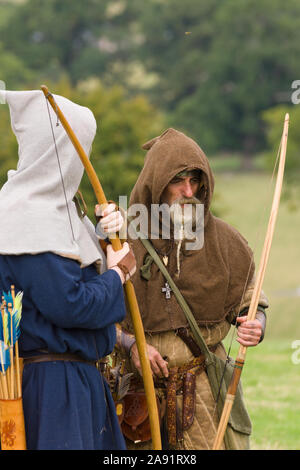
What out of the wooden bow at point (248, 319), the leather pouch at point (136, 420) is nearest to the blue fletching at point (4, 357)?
the wooden bow at point (248, 319)

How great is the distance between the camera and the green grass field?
7.97 m

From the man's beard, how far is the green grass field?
36 cm

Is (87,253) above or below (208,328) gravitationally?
above

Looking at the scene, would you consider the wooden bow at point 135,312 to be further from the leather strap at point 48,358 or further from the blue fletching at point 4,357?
the blue fletching at point 4,357

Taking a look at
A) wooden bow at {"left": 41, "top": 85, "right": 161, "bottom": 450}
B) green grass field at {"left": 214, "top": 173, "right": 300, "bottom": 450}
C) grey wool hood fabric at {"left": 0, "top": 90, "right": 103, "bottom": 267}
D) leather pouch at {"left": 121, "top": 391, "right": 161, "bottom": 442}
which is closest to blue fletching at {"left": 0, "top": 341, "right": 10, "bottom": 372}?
grey wool hood fabric at {"left": 0, "top": 90, "right": 103, "bottom": 267}

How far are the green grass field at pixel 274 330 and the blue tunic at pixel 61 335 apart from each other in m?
0.94

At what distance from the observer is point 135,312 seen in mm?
3766

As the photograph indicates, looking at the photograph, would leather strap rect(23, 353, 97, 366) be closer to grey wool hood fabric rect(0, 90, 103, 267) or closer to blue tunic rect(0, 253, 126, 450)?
blue tunic rect(0, 253, 126, 450)

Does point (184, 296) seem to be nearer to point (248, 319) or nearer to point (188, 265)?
point (188, 265)

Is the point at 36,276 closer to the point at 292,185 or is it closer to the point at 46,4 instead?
the point at 292,185

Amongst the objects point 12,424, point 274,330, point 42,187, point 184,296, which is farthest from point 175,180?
point 274,330

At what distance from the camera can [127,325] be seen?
4434 millimetres
